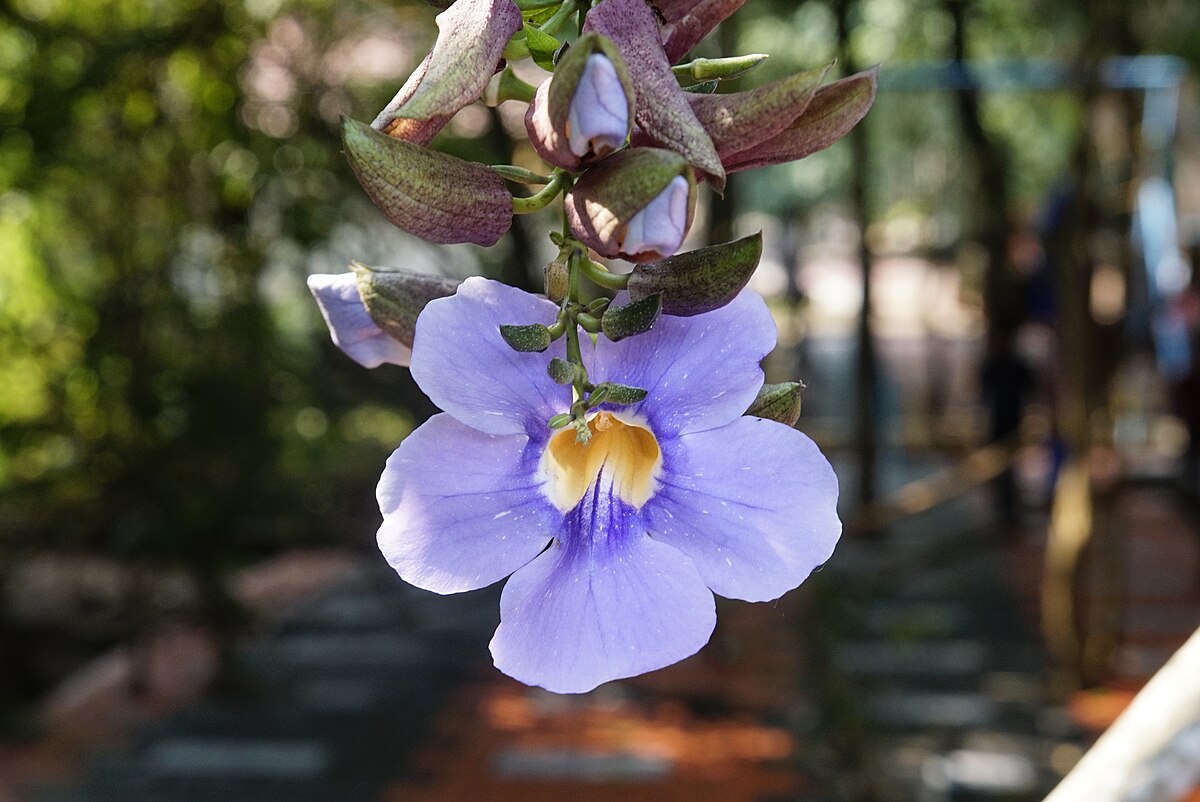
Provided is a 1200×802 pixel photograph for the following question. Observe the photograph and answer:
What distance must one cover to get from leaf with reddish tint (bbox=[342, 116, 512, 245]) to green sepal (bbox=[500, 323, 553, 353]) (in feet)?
0.23

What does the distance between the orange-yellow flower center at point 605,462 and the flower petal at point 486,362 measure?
0.02m

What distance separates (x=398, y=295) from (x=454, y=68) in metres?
0.10

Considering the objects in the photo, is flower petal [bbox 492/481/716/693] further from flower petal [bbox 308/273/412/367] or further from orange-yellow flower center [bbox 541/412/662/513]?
flower petal [bbox 308/273/412/367]

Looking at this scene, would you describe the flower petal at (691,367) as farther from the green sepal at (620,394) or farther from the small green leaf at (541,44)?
the small green leaf at (541,44)

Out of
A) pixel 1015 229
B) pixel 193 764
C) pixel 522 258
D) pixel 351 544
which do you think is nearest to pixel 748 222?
pixel 1015 229

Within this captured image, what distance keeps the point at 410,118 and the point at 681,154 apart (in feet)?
0.32

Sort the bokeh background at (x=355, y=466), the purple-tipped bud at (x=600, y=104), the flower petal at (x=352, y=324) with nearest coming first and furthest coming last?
the purple-tipped bud at (x=600, y=104) → the flower petal at (x=352, y=324) → the bokeh background at (x=355, y=466)

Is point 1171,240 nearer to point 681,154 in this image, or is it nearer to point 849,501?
point 849,501

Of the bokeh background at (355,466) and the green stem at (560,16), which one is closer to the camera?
the green stem at (560,16)

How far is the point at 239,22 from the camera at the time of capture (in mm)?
5578

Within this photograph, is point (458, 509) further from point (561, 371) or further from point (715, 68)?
point (715, 68)

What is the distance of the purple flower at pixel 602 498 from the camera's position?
1.36 ft

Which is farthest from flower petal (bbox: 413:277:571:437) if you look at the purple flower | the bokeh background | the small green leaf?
the bokeh background

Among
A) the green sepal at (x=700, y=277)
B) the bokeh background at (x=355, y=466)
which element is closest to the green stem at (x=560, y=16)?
the green sepal at (x=700, y=277)
